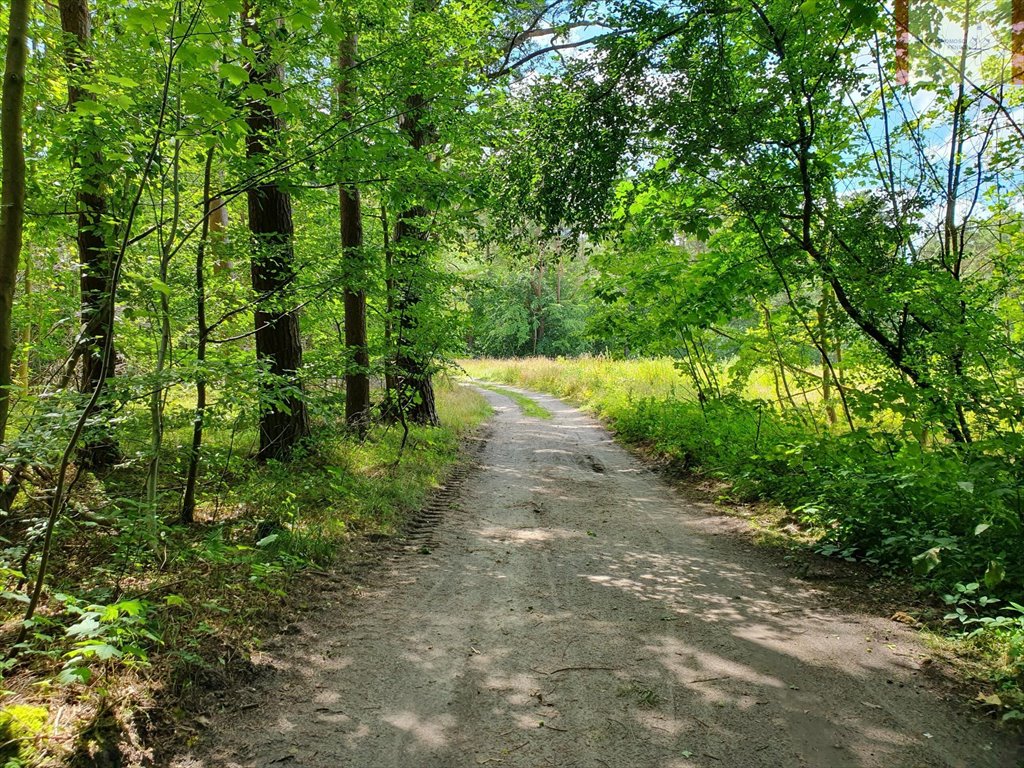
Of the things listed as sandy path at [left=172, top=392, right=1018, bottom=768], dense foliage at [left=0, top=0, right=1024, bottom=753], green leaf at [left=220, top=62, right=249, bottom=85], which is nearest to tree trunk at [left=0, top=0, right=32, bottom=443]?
dense foliage at [left=0, top=0, right=1024, bottom=753]

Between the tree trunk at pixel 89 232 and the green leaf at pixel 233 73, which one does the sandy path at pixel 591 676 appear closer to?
the tree trunk at pixel 89 232

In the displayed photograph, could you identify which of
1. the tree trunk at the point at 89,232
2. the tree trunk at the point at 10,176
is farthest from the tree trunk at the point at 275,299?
the tree trunk at the point at 10,176

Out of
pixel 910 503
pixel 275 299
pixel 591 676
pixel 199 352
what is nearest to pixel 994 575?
pixel 910 503

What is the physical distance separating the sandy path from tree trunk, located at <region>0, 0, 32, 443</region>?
7.19 ft

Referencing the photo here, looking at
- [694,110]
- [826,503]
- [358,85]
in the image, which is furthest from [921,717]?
[358,85]

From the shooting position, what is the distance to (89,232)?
5582mm

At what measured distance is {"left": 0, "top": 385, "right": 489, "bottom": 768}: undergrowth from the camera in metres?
2.46

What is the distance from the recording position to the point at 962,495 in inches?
168

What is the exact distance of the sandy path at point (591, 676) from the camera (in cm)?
257

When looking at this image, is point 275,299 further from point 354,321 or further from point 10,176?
point 354,321

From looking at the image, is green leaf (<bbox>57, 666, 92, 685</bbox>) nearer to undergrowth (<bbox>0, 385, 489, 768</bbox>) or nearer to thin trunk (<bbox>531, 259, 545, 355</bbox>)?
undergrowth (<bbox>0, 385, 489, 768</bbox>)

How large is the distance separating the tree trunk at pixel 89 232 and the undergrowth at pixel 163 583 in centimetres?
75

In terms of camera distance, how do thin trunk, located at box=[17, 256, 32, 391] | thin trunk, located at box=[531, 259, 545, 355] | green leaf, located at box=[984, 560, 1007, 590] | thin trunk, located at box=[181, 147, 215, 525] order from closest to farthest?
green leaf, located at box=[984, 560, 1007, 590], thin trunk, located at box=[181, 147, 215, 525], thin trunk, located at box=[17, 256, 32, 391], thin trunk, located at box=[531, 259, 545, 355]

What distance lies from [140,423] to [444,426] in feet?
26.4
